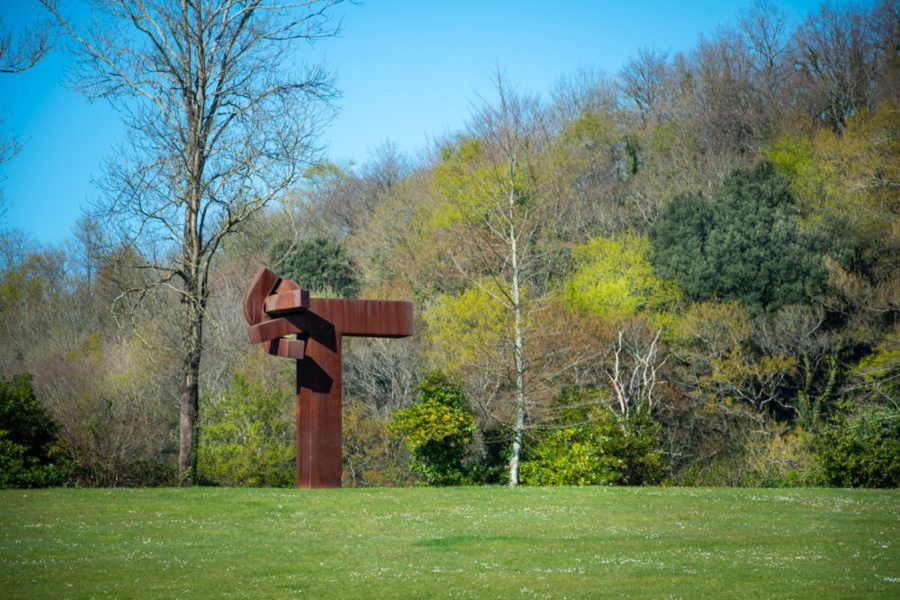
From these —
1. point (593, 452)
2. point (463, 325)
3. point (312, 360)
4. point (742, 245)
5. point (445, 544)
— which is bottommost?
point (445, 544)

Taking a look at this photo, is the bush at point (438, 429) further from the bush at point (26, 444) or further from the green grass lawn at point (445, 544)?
the bush at point (26, 444)

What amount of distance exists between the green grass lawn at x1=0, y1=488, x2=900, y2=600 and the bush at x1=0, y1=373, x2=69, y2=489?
167 cm

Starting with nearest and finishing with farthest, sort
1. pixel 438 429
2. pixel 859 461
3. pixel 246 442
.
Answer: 1. pixel 859 461
2. pixel 438 429
3. pixel 246 442

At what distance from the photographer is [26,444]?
15531 millimetres

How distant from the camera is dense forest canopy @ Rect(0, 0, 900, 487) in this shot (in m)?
19.5

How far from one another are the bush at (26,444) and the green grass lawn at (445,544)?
65.8 inches

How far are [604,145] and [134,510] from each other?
35.9m

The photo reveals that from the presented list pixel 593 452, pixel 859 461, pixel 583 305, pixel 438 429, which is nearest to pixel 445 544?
pixel 593 452

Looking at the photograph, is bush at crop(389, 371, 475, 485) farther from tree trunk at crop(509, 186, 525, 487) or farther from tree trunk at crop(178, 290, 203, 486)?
tree trunk at crop(178, 290, 203, 486)

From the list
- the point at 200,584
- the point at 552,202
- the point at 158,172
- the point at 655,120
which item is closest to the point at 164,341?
the point at 158,172

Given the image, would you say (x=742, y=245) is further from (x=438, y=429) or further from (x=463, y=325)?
(x=438, y=429)

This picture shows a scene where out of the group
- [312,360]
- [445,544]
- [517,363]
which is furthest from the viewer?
[517,363]

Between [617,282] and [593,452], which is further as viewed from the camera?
[617,282]

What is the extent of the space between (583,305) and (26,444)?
21.5m
